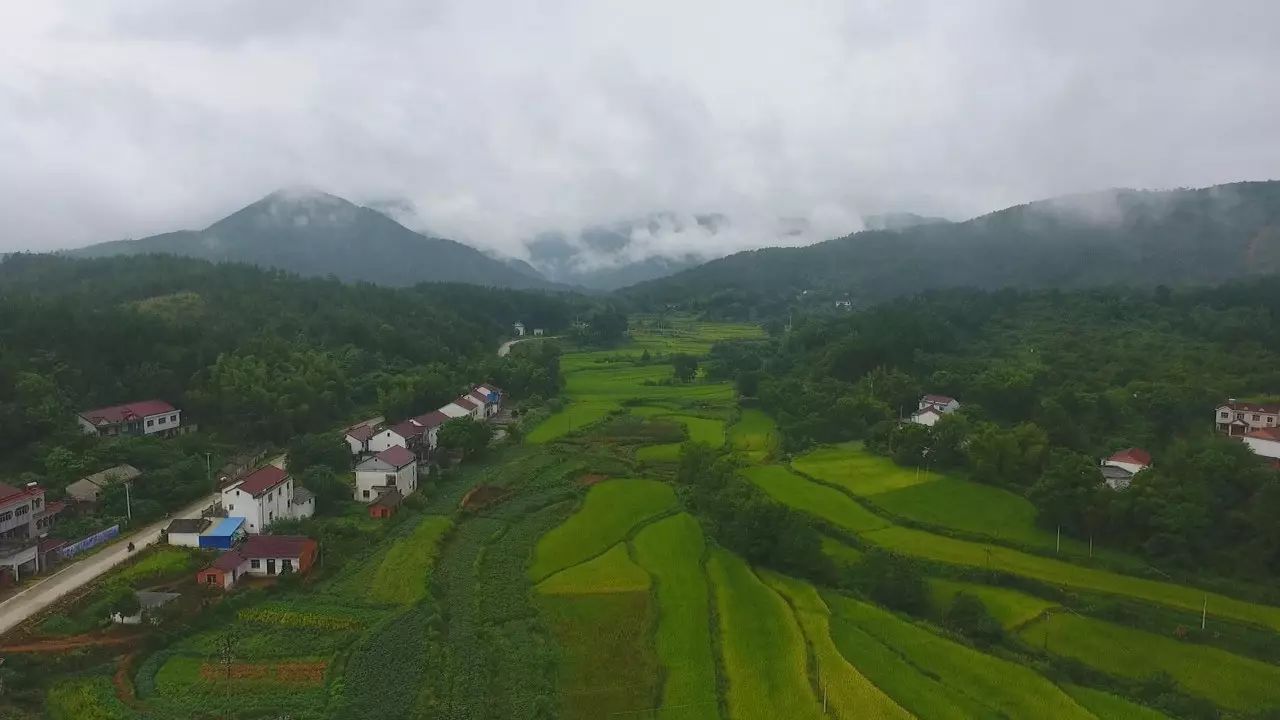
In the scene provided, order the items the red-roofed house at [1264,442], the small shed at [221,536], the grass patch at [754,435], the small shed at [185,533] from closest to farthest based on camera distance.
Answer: the small shed at [221,536] < the small shed at [185,533] < the red-roofed house at [1264,442] < the grass patch at [754,435]

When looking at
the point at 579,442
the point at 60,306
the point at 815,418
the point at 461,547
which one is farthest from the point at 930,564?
the point at 60,306

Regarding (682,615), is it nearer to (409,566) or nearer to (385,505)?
(409,566)

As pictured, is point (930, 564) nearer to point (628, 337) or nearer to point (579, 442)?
point (579, 442)

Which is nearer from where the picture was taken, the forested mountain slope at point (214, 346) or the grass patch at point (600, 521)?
the grass patch at point (600, 521)

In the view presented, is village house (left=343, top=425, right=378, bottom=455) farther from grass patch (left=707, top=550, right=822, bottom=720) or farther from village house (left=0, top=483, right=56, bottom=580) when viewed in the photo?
grass patch (left=707, top=550, right=822, bottom=720)

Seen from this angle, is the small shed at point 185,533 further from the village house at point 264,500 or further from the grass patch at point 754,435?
the grass patch at point 754,435

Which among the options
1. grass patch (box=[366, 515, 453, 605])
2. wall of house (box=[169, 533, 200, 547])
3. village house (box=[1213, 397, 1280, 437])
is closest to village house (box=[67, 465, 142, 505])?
wall of house (box=[169, 533, 200, 547])

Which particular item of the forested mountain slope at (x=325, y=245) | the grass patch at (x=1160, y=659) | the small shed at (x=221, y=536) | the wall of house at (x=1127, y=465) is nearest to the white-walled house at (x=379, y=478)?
the small shed at (x=221, y=536)
